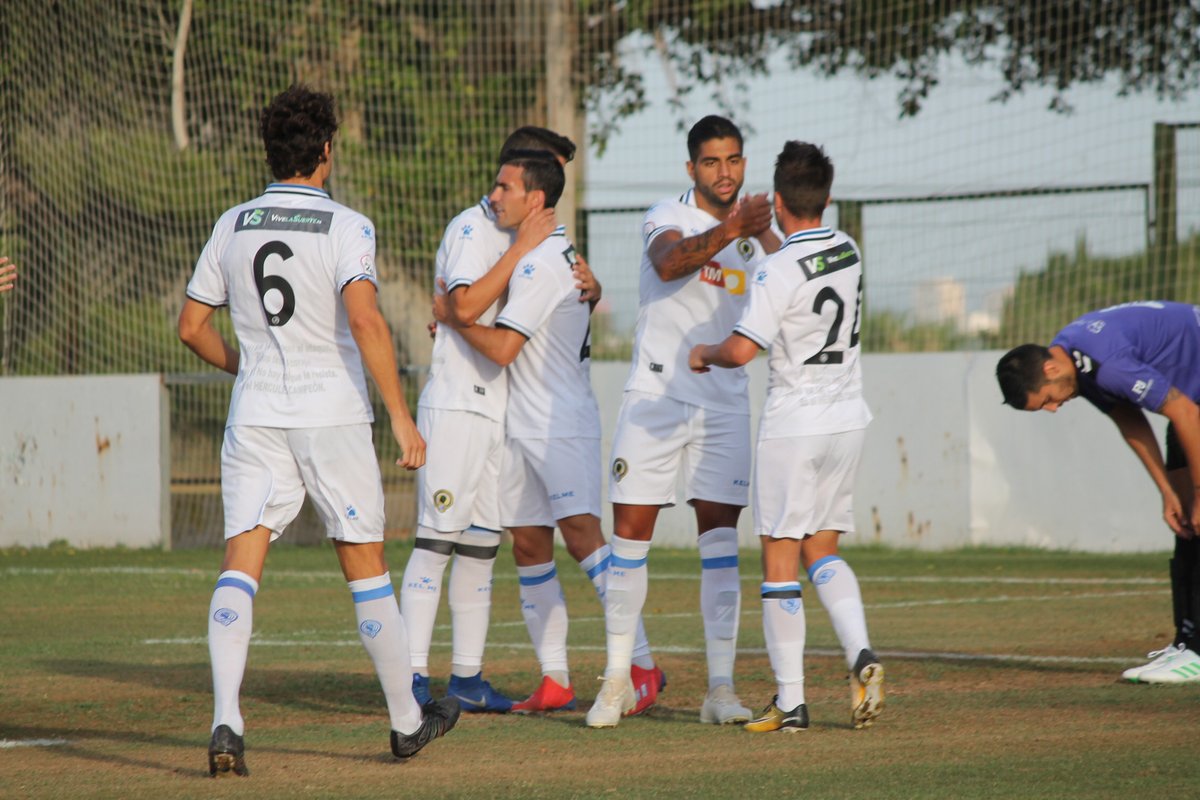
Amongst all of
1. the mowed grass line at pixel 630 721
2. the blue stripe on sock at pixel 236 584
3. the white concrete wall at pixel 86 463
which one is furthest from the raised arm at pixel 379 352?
the white concrete wall at pixel 86 463

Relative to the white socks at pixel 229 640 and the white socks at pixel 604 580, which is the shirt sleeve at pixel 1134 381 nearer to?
the white socks at pixel 604 580

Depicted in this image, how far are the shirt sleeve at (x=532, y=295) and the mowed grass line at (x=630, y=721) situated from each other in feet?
5.35

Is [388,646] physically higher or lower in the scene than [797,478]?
lower

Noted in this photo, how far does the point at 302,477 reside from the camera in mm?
5426

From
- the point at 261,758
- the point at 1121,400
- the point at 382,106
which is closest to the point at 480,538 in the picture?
the point at 261,758

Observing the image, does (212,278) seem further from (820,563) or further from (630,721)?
(820,563)

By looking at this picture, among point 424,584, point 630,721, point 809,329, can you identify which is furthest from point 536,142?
point 630,721

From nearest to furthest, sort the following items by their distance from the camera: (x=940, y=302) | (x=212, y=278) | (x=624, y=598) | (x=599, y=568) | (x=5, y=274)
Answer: (x=212, y=278) → (x=5, y=274) → (x=624, y=598) → (x=599, y=568) → (x=940, y=302)

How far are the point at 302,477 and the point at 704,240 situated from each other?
1.89 m

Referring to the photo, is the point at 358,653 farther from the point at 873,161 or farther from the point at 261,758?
the point at 873,161

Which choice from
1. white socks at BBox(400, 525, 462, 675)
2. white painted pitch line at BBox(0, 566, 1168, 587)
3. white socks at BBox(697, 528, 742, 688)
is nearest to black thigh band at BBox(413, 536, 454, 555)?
white socks at BBox(400, 525, 462, 675)

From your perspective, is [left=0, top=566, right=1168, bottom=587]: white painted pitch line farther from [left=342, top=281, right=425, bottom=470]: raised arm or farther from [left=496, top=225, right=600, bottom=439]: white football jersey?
[left=342, top=281, right=425, bottom=470]: raised arm

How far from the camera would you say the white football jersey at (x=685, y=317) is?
661cm

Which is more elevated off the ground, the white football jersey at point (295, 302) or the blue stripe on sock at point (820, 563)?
the white football jersey at point (295, 302)
